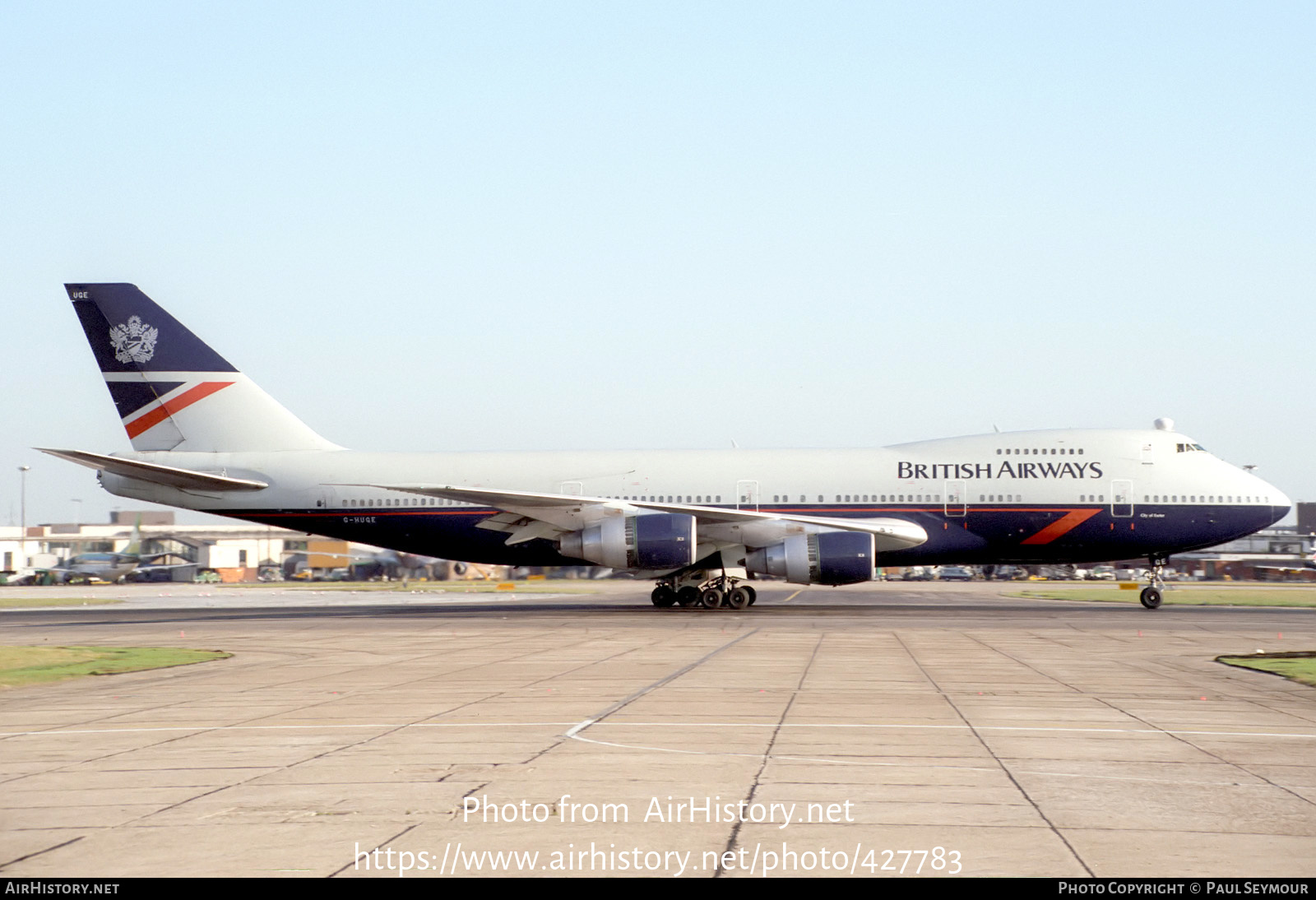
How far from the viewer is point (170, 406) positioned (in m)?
35.1

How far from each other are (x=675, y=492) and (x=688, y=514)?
2.12 meters

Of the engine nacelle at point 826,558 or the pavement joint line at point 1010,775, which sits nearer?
the pavement joint line at point 1010,775

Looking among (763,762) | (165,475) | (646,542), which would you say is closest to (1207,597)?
(646,542)

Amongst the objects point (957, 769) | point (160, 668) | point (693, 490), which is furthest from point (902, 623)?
point (957, 769)

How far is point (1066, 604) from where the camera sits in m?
38.4

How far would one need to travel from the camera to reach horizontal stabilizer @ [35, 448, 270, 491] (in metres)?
31.9

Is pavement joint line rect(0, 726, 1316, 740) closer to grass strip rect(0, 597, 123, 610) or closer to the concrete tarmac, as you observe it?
the concrete tarmac

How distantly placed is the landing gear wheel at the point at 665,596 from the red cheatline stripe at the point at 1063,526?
33.5ft

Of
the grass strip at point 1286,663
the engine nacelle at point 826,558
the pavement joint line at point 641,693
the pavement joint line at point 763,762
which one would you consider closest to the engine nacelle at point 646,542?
the engine nacelle at point 826,558

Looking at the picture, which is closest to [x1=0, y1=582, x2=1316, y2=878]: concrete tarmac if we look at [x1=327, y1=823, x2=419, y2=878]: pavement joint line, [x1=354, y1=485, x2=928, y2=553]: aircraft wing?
[x1=327, y1=823, x2=419, y2=878]: pavement joint line

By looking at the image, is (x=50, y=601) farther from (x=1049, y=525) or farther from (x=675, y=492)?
(x=1049, y=525)

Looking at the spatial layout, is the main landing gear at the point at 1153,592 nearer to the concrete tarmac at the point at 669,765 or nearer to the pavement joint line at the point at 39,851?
the concrete tarmac at the point at 669,765

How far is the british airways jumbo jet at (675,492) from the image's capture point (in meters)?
32.1
